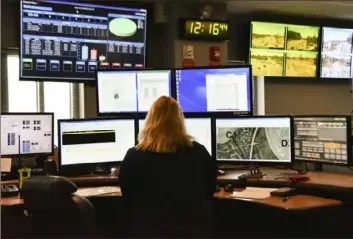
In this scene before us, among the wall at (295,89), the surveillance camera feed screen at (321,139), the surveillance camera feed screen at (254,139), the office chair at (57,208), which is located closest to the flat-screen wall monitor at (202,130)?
the surveillance camera feed screen at (254,139)

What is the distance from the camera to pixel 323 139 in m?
3.29

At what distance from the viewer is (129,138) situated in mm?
3555

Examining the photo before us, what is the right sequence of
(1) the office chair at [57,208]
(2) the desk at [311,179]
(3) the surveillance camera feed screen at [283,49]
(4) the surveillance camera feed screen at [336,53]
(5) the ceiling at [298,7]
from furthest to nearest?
(4) the surveillance camera feed screen at [336,53] < (3) the surveillance camera feed screen at [283,49] < (5) the ceiling at [298,7] < (2) the desk at [311,179] < (1) the office chair at [57,208]

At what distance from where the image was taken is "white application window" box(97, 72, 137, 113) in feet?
12.3

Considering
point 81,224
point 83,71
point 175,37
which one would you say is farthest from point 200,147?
point 175,37

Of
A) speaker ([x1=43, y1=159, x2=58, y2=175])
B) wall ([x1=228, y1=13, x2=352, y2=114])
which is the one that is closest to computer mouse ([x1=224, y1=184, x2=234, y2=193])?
speaker ([x1=43, y1=159, x2=58, y2=175])

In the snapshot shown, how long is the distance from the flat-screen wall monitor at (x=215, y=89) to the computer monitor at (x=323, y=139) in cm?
44

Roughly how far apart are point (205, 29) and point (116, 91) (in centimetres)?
172

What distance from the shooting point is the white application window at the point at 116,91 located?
3756 mm

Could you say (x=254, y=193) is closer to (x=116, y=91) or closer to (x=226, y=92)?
(x=226, y=92)

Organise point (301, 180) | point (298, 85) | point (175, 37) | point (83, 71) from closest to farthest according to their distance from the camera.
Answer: point (301, 180)
point (83, 71)
point (175, 37)
point (298, 85)

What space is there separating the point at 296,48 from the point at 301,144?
3.04 meters

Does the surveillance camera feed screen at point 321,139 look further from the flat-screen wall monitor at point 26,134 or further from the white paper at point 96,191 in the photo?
the flat-screen wall monitor at point 26,134

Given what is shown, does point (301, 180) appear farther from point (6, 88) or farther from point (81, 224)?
point (6, 88)
